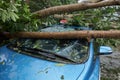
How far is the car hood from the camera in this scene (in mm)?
3771

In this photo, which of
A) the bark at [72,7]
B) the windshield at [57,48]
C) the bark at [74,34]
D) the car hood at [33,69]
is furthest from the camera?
the bark at [72,7]

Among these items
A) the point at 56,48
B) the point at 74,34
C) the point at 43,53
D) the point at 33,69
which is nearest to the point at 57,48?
the point at 56,48

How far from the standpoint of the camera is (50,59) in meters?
4.20

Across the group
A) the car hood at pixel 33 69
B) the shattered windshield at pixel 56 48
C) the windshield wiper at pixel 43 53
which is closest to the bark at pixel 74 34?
the shattered windshield at pixel 56 48

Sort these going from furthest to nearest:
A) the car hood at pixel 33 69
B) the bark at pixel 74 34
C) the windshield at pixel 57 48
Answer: the bark at pixel 74 34
the windshield at pixel 57 48
the car hood at pixel 33 69

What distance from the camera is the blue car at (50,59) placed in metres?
3.83

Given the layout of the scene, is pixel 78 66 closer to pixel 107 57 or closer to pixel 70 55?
pixel 70 55

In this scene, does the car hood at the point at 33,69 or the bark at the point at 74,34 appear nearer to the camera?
the car hood at the point at 33,69

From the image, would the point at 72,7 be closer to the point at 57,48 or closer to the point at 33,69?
the point at 57,48

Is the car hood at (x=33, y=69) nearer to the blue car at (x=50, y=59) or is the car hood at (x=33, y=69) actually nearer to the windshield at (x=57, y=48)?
the blue car at (x=50, y=59)

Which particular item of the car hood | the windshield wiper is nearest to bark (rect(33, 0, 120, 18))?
the windshield wiper

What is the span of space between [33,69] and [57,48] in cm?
72

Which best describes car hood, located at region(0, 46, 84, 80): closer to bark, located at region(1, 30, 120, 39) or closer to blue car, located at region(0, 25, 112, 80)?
blue car, located at region(0, 25, 112, 80)

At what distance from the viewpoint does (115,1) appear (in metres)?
5.18
